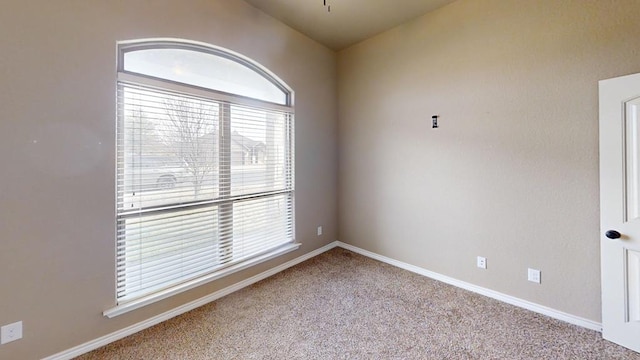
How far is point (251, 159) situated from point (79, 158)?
4.59 feet

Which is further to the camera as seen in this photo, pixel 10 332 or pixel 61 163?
pixel 61 163

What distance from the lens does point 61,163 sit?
1.69 meters

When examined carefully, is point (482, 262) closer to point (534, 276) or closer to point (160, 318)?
point (534, 276)

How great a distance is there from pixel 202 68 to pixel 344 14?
1653 mm

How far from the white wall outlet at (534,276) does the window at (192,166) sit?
97.7 inches

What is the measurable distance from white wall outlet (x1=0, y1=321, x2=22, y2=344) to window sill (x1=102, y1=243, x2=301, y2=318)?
1.32ft

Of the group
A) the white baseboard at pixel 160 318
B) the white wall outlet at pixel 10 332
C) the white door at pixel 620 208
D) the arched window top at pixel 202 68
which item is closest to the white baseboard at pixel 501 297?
the white door at pixel 620 208

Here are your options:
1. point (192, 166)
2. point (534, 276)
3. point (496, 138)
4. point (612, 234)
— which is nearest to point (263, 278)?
point (192, 166)

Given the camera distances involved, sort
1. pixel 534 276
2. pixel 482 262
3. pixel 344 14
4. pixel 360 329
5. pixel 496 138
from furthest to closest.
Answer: pixel 344 14 < pixel 482 262 < pixel 496 138 < pixel 534 276 < pixel 360 329

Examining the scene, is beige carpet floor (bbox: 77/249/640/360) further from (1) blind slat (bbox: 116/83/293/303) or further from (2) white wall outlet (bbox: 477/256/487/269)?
(1) blind slat (bbox: 116/83/293/303)

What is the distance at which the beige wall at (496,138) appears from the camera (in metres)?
1.99

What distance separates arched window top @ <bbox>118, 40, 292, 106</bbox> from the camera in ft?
6.77

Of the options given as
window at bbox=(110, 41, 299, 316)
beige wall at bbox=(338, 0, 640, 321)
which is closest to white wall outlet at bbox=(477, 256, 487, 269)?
beige wall at bbox=(338, 0, 640, 321)

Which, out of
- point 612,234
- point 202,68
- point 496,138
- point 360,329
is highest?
point 202,68
